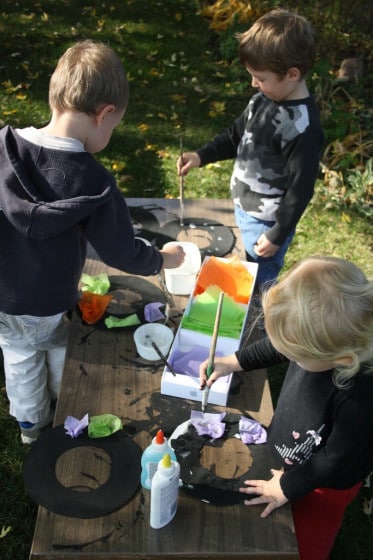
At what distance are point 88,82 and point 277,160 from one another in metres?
1.14

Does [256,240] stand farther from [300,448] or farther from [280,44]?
[300,448]

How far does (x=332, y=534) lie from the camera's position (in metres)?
1.88

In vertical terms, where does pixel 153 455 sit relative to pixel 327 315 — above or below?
below

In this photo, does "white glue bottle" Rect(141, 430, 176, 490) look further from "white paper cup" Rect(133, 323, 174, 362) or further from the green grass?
the green grass

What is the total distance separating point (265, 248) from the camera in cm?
275

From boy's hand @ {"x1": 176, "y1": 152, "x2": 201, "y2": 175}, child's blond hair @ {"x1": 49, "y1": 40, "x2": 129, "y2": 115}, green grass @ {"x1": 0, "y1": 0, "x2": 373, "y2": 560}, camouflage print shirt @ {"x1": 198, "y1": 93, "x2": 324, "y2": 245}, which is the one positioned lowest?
green grass @ {"x1": 0, "y1": 0, "x2": 373, "y2": 560}

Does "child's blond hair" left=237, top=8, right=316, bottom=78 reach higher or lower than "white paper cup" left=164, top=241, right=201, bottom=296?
higher

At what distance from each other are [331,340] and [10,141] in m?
1.22

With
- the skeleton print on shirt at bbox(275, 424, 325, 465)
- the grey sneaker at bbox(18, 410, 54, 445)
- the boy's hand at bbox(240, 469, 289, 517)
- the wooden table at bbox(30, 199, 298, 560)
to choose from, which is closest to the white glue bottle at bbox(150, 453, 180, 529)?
the wooden table at bbox(30, 199, 298, 560)

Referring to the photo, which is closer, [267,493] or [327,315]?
[327,315]

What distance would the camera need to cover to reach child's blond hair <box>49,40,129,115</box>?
182 centimetres

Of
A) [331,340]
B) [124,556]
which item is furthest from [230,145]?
[124,556]

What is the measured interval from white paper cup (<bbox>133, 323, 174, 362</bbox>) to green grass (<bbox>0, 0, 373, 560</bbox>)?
105cm

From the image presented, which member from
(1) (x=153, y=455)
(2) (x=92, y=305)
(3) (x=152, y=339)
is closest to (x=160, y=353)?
(3) (x=152, y=339)
